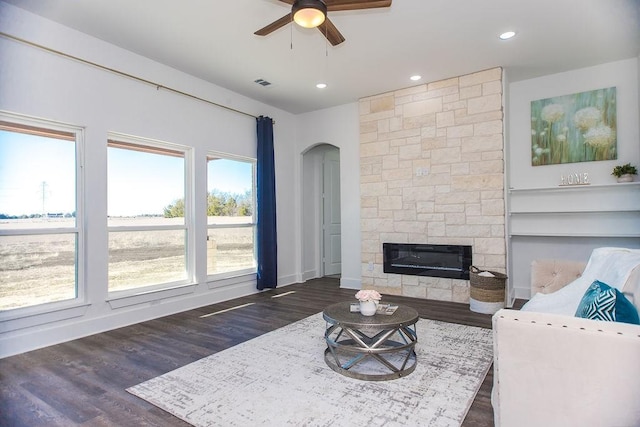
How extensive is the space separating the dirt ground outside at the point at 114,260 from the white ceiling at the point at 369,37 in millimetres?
2033

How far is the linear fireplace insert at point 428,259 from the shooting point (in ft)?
15.5

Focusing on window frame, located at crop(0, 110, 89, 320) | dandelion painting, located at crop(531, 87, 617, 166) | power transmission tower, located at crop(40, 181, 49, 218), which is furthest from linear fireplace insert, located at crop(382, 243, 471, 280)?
power transmission tower, located at crop(40, 181, 49, 218)

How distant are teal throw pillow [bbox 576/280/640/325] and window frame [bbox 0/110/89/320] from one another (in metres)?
4.14

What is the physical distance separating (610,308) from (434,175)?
3.56m

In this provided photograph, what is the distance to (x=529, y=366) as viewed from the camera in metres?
1.47

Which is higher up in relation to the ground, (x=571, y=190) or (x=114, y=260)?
(x=571, y=190)

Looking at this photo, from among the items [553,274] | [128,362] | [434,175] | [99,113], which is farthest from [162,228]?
[553,274]

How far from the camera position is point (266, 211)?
554 cm

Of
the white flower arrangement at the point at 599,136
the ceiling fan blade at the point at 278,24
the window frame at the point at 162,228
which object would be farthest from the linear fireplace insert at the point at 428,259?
the ceiling fan blade at the point at 278,24

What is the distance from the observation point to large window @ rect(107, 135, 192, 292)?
388cm

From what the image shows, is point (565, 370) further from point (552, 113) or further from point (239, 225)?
point (239, 225)

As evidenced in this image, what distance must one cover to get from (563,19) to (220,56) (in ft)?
11.7

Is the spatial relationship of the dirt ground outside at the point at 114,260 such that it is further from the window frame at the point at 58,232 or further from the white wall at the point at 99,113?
the white wall at the point at 99,113

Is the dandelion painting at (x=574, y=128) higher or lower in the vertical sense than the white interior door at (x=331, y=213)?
higher
